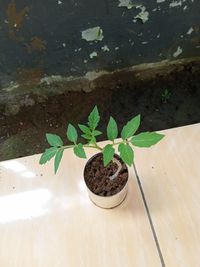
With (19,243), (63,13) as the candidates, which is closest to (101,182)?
(19,243)

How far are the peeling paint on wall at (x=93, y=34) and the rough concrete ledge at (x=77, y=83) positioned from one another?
0.76 ft

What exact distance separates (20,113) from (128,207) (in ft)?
3.56

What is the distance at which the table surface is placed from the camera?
78 centimetres

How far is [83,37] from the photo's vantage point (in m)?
1.48

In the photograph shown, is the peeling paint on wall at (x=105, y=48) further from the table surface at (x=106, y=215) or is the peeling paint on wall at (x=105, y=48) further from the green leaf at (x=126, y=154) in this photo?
the green leaf at (x=126, y=154)

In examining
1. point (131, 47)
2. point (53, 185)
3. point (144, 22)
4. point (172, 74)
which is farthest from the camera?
point (172, 74)

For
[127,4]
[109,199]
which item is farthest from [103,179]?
[127,4]

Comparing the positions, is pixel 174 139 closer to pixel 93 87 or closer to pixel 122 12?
pixel 122 12

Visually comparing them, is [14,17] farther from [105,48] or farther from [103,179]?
[103,179]

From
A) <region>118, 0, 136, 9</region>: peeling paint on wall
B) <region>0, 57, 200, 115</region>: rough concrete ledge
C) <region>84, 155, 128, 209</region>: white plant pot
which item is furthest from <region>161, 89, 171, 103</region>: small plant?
<region>84, 155, 128, 209</region>: white plant pot

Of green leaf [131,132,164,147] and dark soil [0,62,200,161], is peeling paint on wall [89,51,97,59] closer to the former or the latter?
dark soil [0,62,200,161]

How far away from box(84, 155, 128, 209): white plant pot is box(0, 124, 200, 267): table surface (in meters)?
0.02

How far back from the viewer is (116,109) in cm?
173

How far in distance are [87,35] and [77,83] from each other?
0.33m
